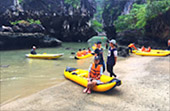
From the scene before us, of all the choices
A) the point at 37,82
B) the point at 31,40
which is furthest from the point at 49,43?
the point at 37,82

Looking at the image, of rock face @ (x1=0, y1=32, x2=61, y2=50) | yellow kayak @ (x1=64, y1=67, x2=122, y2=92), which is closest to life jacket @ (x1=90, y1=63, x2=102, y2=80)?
yellow kayak @ (x1=64, y1=67, x2=122, y2=92)

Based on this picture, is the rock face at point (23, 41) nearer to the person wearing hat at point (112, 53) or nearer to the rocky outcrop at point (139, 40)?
the rocky outcrop at point (139, 40)

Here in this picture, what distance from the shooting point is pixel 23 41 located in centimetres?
2345

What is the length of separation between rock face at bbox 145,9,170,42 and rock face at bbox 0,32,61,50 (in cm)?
1600

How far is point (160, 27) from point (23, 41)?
21.3 meters

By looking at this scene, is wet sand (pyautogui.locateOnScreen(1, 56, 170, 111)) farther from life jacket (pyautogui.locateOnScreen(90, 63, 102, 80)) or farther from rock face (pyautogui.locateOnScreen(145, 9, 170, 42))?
rock face (pyautogui.locateOnScreen(145, 9, 170, 42))

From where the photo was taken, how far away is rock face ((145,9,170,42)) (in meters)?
19.5

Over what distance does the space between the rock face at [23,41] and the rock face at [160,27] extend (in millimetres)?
16002

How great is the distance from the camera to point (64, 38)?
139ft

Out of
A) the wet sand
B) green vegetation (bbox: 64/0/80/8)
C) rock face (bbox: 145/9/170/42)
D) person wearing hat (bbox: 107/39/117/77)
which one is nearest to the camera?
the wet sand

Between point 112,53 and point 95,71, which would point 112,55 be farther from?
point 95,71

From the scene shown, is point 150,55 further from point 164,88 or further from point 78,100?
point 78,100

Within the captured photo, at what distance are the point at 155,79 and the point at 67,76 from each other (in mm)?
3826

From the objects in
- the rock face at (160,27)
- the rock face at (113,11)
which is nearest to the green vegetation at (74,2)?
the rock face at (113,11)
